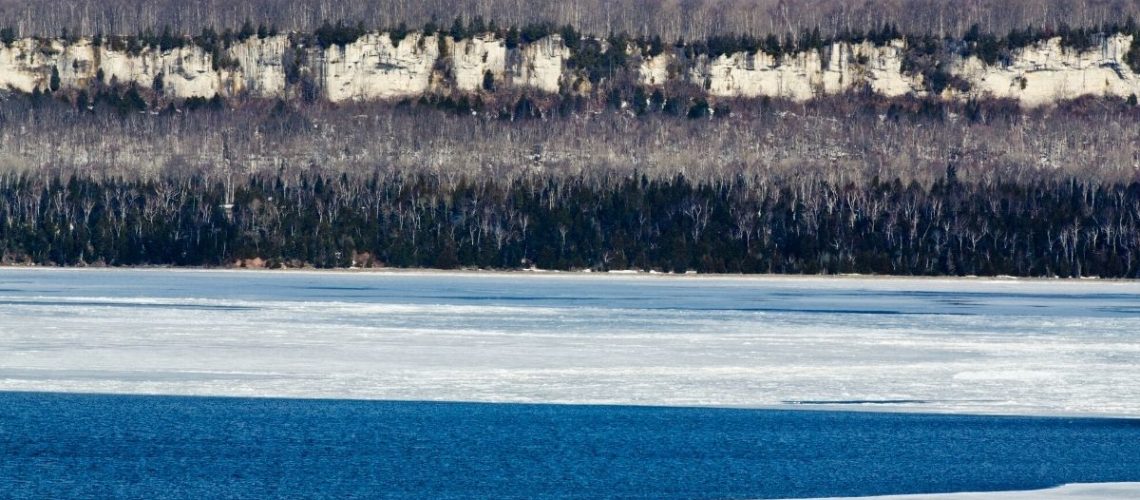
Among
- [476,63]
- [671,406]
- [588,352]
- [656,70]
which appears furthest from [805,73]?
[671,406]

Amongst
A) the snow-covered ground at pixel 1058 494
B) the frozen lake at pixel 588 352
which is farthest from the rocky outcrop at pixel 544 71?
the snow-covered ground at pixel 1058 494

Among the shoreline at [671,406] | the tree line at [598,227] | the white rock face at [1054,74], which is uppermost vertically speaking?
the white rock face at [1054,74]

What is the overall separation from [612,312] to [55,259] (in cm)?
7389

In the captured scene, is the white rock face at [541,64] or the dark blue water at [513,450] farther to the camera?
the white rock face at [541,64]

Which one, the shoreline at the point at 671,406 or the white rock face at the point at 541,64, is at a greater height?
the white rock face at the point at 541,64

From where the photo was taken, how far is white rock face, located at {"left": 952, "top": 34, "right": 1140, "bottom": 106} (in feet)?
607

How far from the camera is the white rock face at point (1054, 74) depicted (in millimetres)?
185000

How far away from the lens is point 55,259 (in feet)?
347

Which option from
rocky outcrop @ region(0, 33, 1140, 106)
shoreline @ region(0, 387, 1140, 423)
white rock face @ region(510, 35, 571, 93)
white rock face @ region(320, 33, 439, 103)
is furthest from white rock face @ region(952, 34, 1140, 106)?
shoreline @ region(0, 387, 1140, 423)

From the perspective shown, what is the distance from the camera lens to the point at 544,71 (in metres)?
195

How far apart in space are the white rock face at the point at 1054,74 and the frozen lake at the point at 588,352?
147 metres

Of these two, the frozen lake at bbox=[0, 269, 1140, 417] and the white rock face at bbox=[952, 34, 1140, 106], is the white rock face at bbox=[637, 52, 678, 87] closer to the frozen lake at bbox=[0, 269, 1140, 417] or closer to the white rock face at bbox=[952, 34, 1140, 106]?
the white rock face at bbox=[952, 34, 1140, 106]

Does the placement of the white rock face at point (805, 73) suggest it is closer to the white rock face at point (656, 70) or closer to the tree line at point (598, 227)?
the white rock face at point (656, 70)

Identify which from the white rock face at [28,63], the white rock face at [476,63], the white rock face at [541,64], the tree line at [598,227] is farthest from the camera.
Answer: the white rock face at [476,63]
